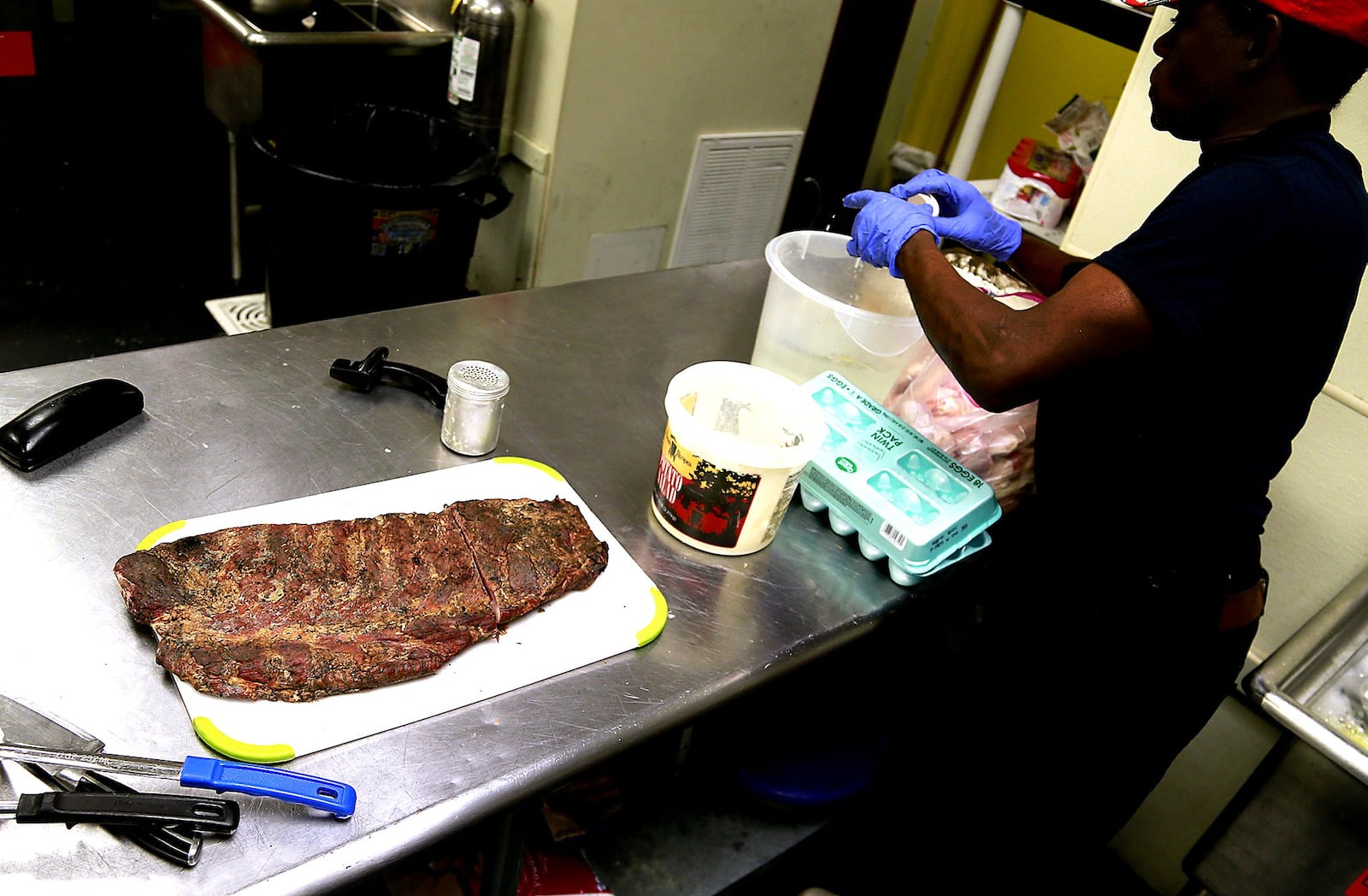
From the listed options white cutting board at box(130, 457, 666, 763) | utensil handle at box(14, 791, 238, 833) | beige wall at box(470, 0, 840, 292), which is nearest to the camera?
utensil handle at box(14, 791, 238, 833)

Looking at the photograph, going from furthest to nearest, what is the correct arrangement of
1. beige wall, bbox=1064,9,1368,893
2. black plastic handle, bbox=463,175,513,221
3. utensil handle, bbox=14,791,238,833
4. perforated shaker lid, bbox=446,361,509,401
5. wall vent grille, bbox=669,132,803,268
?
1. wall vent grille, bbox=669,132,803,268
2. black plastic handle, bbox=463,175,513,221
3. beige wall, bbox=1064,9,1368,893
4. perforated shaker lid, bbox=446,361,509,401
5. utensil handle, bbox=14,791,238,833

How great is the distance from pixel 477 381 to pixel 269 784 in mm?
624

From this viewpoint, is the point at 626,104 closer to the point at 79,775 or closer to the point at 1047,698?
the point at 1047,698

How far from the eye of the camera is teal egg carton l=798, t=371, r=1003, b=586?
4.42ft

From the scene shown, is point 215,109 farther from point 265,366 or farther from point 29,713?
point 29,713

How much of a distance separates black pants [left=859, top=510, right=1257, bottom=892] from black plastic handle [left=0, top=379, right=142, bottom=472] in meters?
1.07

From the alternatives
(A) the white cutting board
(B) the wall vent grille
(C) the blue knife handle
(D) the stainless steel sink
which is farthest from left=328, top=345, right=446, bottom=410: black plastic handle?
(B) the wall vent grille

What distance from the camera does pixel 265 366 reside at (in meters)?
1.48

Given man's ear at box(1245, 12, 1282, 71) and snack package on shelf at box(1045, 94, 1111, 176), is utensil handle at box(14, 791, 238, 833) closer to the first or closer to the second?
man's ear at box(1245, 12, 1282, 71)

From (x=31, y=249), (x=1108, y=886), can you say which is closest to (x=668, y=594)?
(x=1108, y=886)

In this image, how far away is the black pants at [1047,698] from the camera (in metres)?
1.43

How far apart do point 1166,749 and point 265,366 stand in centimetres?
151

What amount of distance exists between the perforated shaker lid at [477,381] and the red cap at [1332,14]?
1.03m

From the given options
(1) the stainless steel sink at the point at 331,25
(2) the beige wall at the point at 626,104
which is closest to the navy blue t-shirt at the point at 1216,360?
(2) the beige wall at the point at 626,104
